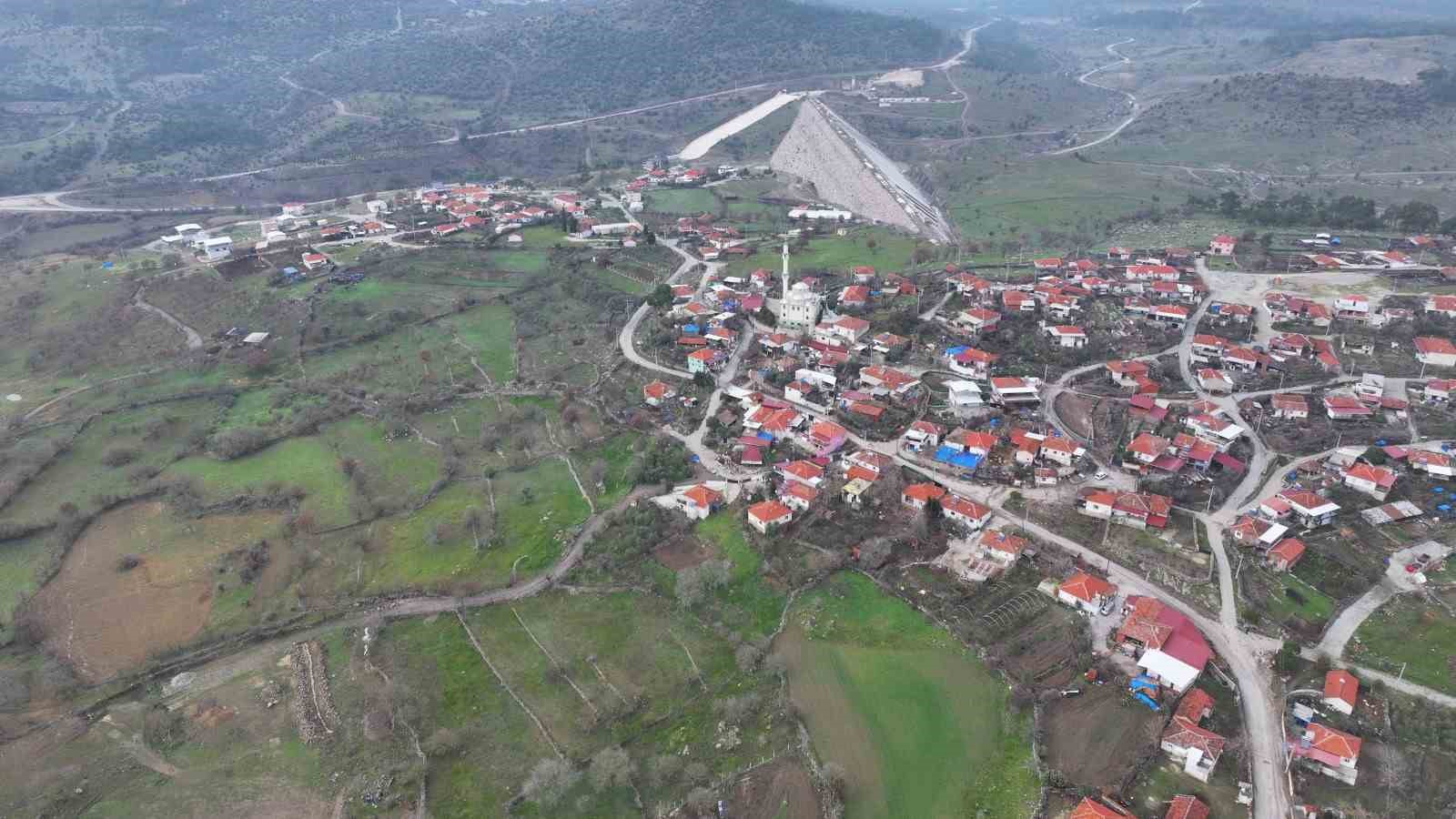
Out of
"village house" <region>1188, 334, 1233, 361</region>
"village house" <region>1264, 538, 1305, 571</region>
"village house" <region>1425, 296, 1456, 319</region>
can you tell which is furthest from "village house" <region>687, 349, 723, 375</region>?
"village house" <region>1425, 296, 1456, 319</region>

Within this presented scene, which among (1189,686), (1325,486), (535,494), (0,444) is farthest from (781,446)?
(0,444)

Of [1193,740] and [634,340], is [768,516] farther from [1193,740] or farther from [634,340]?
[634,340]

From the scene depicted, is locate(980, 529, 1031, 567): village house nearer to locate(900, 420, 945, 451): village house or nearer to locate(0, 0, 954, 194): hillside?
locate(900, 420, 945, 451): village house

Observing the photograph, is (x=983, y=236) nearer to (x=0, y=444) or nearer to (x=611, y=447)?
(x=611, y=447)

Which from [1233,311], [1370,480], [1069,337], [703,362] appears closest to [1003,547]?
[1370,480]

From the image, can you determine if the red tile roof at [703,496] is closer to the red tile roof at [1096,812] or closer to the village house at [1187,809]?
the red tile roof at [1096,812]

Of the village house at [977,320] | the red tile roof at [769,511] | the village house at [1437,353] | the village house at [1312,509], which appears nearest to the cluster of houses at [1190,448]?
the village house at [1312,509]
